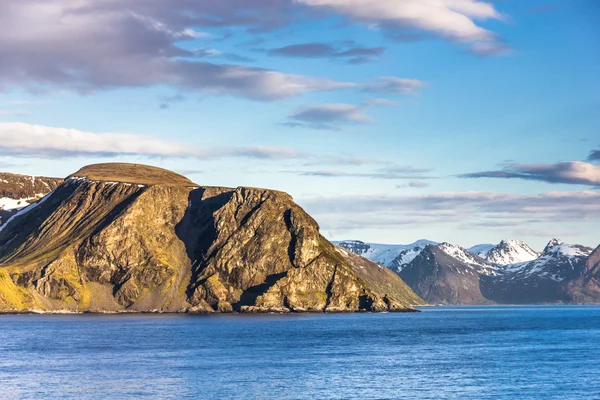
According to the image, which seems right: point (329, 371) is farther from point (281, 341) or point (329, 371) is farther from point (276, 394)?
point (281, 341)

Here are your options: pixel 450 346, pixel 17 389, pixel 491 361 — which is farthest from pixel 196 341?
pixel 17 389

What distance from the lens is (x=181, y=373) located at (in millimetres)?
127188

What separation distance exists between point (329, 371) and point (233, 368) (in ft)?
50.6

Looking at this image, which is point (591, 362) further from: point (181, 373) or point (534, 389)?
point (181, 373)

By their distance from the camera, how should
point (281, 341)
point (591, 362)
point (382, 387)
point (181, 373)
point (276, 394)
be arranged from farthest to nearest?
point (281, 341)
point (591, 362)
point (181, 373)
point (382, 387)
point (276, 394)

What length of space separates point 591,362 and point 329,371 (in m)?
47.7

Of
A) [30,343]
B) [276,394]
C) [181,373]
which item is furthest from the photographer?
[30,343]

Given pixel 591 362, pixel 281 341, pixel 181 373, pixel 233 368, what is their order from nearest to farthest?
1. pixel 181 373
2. pixel 233 368
3. pixel 591 362
4. pixel 281 341

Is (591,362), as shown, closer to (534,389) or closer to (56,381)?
(534,389)

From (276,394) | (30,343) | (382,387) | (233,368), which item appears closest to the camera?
(276,394)

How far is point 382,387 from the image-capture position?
374 feet

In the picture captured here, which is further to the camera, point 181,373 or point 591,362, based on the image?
point 591,362

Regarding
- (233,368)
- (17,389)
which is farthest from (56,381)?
(233,368)

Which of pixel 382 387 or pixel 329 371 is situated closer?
pixel 382 387
